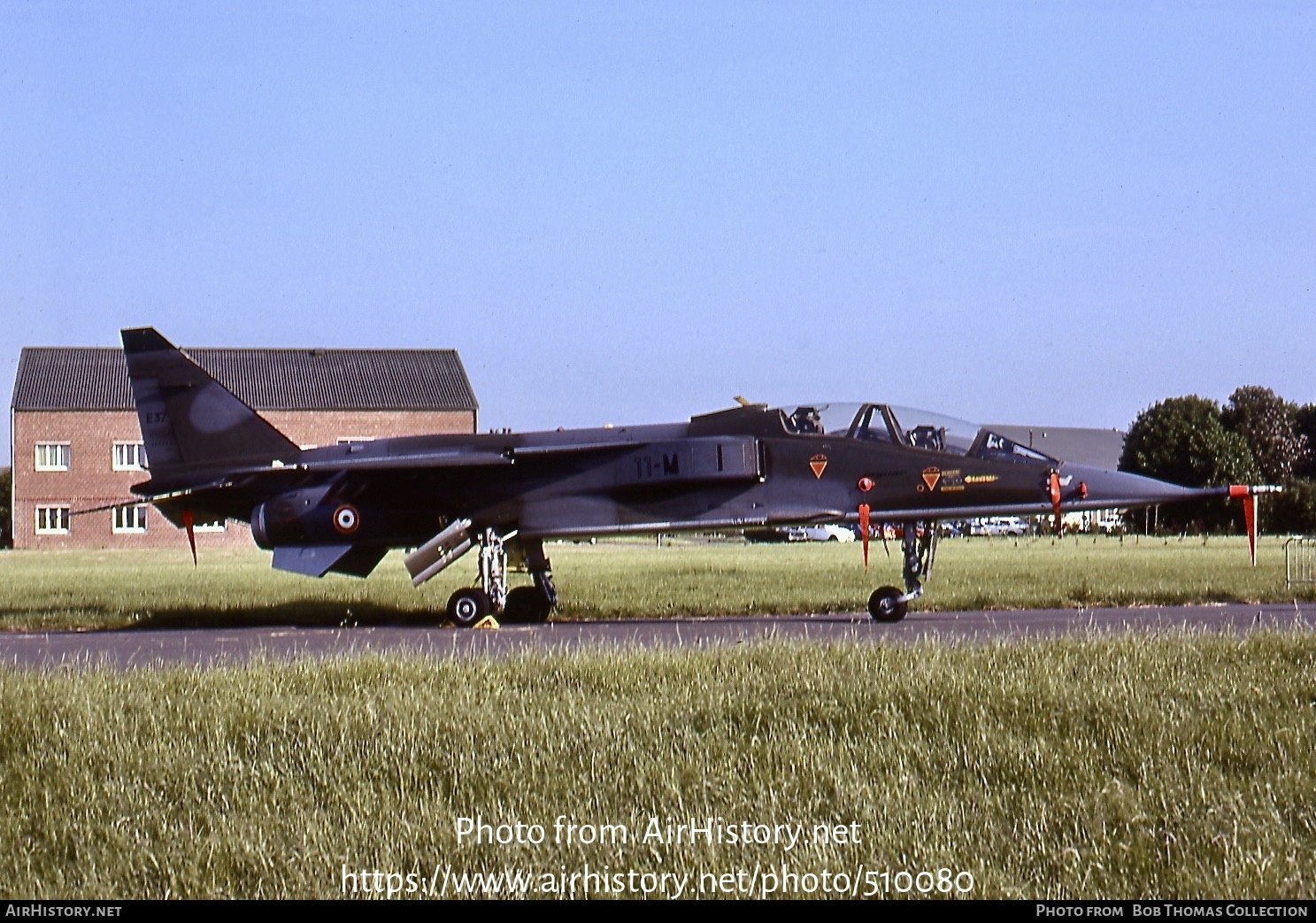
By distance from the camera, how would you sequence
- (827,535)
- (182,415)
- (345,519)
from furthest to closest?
1. (827,535)
2. (182,415)
3. (345,519)

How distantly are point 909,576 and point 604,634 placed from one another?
3758mm

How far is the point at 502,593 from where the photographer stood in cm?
1648

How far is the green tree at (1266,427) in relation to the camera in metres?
80.0

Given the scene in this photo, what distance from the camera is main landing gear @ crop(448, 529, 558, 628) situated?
16.2m

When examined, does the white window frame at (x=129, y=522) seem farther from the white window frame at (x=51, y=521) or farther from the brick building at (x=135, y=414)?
the white window frame at (x=51, y=521)

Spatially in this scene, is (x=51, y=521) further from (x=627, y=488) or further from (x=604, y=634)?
(x=604, y=634)

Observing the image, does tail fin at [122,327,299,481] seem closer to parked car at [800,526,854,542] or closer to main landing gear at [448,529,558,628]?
main landing gear at [448,529,558,628]

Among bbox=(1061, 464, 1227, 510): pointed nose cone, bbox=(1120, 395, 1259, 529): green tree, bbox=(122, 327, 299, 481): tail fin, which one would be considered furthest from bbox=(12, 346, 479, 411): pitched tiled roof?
bbox=(1061, 464, 1227, 510): pointed nose cone

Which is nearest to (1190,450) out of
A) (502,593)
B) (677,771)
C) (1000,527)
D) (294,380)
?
(1000,527)
